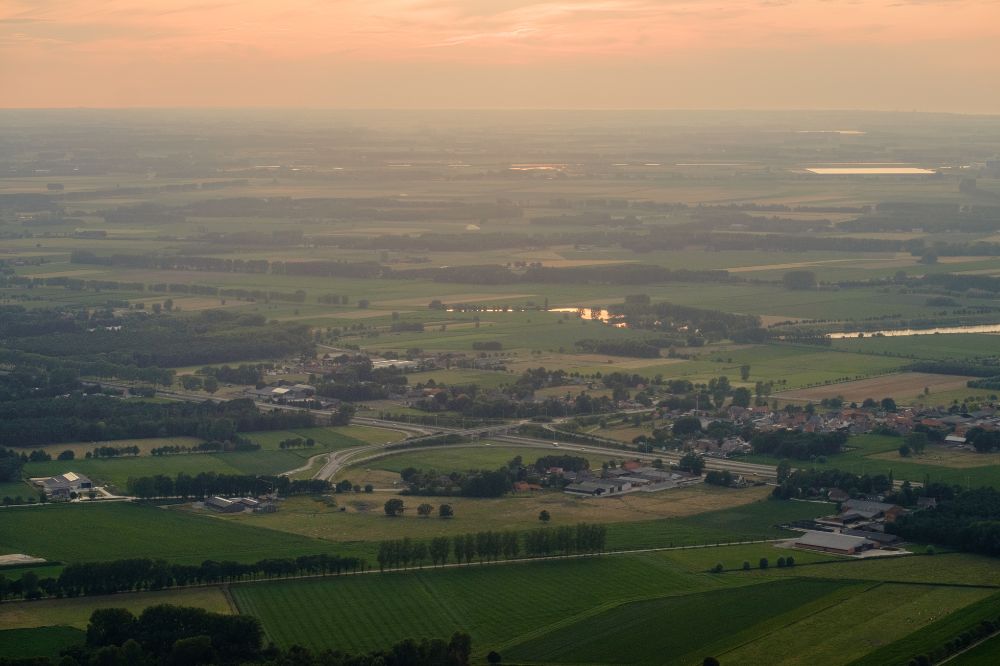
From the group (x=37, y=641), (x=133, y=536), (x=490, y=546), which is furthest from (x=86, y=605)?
(x=490, y=546)

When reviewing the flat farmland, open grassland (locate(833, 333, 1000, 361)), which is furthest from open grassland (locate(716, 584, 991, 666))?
open grassland (locate(833, 333, 1000, 361))

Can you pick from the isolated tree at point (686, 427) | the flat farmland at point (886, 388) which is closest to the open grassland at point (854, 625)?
the isolated tree at point (686, 427)

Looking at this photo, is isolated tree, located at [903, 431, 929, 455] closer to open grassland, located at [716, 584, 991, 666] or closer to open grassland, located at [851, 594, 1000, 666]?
open grassland, located at [716, 584, 991, 666]

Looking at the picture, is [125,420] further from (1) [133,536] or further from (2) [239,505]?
(1) [133,536]

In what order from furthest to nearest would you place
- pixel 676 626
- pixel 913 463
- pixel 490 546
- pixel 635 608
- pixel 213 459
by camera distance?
1. pixel 213 459
2. pixel 913 463
3. pixel 490 546
4. pixel 635 608
5. pixel 676 626

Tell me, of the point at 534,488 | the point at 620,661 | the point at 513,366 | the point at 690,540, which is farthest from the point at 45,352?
the point at 620,661

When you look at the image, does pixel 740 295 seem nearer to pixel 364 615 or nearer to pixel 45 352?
pixel 45 352
